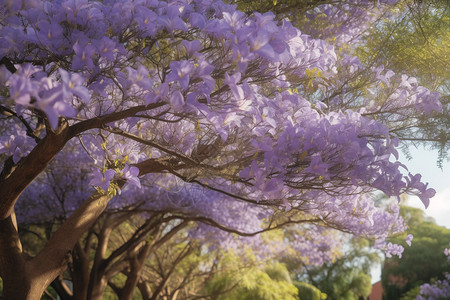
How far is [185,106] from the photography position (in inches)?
107

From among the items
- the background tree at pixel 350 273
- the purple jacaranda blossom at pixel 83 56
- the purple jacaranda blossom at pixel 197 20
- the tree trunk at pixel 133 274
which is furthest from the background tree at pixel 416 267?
the purple jacaranda blossom at pixel 83 56

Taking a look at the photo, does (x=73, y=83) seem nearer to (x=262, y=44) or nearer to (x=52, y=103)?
(x=52, y=103)

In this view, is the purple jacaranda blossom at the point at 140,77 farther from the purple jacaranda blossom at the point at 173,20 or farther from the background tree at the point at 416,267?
the background tree at the point at 416,267

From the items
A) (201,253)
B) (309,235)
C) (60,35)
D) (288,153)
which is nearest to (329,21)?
(288,153)

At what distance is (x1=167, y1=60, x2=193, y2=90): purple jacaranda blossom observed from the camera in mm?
2516

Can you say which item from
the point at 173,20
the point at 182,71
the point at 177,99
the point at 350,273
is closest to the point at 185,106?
the point at 177,99

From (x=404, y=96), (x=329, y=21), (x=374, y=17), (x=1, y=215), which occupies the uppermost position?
(x=374, y=17)

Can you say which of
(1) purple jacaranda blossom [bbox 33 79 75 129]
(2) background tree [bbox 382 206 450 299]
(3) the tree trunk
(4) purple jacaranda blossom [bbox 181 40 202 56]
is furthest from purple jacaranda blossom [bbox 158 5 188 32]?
(2) background tree [bbox 382 206 450 299]

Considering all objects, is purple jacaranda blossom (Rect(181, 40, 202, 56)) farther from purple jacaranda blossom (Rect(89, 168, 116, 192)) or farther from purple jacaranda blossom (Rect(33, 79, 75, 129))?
purple jacaranda blossom (Rect(89, 168, 116, 192))

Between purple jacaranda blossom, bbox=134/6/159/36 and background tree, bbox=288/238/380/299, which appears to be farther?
background tree, bbox=288/238/380/299

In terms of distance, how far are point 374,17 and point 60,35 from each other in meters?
4.88

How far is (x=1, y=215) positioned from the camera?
4.14m

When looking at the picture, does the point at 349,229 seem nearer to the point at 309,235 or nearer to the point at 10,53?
the point at 10,53

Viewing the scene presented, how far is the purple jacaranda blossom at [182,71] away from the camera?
2.52 m
